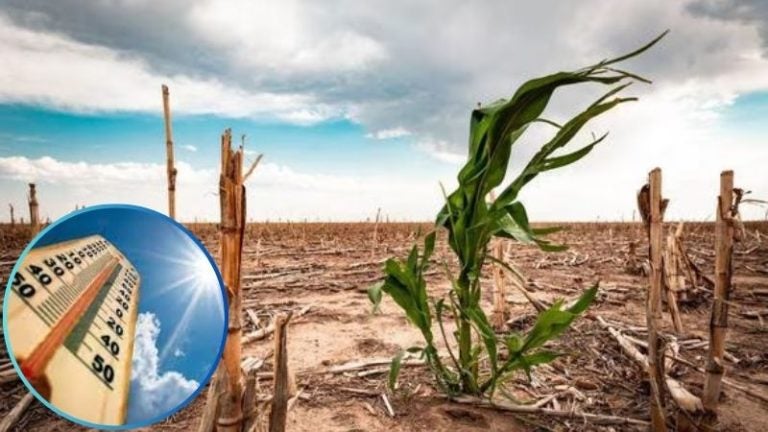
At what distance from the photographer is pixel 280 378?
144cm

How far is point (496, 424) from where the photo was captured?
7.43 feet

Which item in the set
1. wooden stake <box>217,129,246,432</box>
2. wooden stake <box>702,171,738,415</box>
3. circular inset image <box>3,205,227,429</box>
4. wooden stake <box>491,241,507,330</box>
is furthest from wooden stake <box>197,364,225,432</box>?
wooden stake <box>491,241,507,330</box>

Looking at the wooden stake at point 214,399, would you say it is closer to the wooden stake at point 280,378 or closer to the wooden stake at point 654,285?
the wooden stake at point 280,378

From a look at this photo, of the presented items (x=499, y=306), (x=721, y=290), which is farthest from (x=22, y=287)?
(x=499, y=306)

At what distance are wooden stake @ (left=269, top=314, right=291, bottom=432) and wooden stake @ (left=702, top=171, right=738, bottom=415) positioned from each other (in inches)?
76.6

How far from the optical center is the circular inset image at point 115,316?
35.1 inches

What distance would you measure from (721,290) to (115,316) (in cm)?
242

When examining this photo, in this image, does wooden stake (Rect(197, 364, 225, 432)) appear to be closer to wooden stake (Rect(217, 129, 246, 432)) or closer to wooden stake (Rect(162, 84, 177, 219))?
wooden stake (Rect(217, 129, 246, 432))

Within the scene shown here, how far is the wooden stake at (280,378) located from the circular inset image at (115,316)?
1.15 ft

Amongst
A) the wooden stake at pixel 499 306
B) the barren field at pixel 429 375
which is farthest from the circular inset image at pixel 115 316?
the wooden stake at pixel 499 306

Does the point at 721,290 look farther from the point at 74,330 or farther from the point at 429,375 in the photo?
the point at 74,330

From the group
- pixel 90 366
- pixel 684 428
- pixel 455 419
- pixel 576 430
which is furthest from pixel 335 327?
pixel 90 366

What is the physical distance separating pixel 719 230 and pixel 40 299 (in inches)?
102

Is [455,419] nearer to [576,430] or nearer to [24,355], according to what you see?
[576,430]
